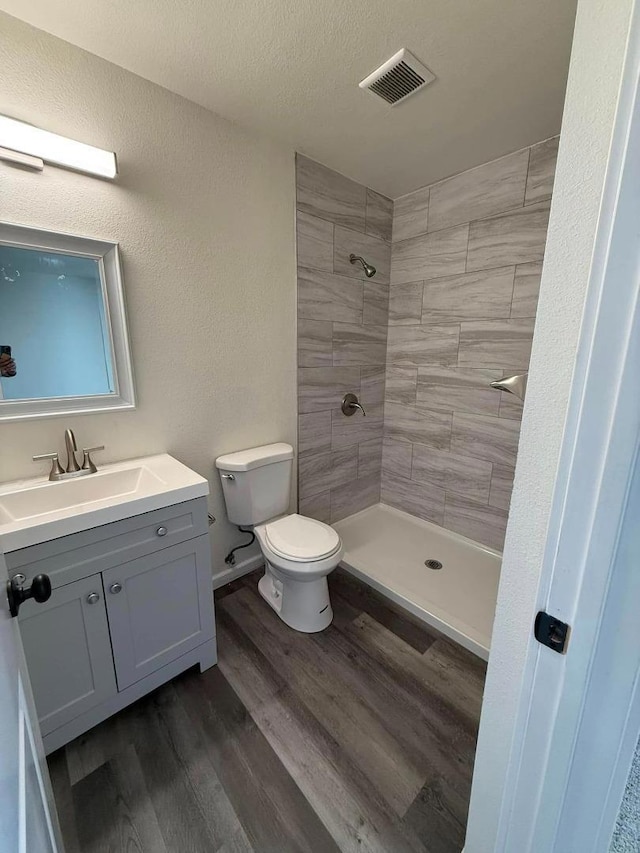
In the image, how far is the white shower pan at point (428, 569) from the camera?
1.79 metres

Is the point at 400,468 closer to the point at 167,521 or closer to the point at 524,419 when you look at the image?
the point at 167,521

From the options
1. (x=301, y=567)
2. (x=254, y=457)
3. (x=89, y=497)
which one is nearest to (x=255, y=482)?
(x=254, y=457)

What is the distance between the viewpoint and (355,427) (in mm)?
2609

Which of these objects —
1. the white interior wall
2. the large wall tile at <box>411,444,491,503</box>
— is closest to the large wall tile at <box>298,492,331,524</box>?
the large wall tile at <box>411,444,491,503</box>

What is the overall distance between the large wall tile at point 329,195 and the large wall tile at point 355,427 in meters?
1.25

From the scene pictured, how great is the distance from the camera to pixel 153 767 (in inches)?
45.8

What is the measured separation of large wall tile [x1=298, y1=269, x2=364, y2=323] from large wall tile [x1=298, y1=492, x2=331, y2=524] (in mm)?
1220

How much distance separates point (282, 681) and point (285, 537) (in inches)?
23.4

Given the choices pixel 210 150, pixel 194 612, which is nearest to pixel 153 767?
pixel 194 612

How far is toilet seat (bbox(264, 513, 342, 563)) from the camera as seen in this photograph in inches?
64.2

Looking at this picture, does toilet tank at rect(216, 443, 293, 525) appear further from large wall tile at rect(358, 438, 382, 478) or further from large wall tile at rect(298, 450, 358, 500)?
large wall tile at rect(358, 438, 382, 478)

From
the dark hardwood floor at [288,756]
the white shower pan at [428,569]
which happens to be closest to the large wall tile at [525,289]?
the white shower pan at [428,569]

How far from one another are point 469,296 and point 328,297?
2.96 feet

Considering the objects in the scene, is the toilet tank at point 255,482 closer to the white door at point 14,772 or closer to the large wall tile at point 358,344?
the large wall tile at point 358,344
